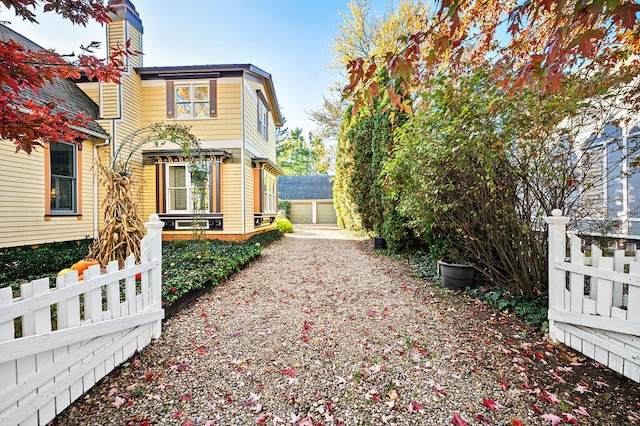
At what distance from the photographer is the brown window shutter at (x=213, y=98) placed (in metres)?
9.00

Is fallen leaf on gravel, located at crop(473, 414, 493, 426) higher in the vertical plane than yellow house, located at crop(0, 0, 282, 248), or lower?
lower

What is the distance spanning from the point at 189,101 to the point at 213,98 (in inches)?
33.0

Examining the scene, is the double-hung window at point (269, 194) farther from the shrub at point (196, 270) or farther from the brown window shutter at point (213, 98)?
the shrub at point (196, 270)

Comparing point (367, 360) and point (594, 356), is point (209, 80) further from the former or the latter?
point (594, 356)

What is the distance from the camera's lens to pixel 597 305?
7.33 ft

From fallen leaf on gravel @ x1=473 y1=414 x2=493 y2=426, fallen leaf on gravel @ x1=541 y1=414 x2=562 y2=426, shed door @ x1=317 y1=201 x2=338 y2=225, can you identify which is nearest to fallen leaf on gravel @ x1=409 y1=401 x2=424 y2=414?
fallen leaf on gravel @ x1=473 y1=414 x2=493 y2=426

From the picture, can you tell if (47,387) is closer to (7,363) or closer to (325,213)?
(7,363)

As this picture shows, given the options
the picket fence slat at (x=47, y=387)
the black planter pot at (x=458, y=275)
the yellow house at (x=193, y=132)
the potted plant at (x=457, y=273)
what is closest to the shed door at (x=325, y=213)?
the yellow house at (x=193, y=132)

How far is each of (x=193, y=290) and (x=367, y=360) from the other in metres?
2.65

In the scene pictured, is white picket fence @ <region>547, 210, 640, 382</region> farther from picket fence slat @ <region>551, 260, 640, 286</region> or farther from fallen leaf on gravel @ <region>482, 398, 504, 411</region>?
fallen leaf on gravel @ <region>482, 398, 504, 411</region>

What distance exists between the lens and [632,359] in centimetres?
199

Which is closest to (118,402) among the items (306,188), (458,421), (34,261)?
(458,421)

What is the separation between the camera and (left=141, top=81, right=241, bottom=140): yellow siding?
9.12m

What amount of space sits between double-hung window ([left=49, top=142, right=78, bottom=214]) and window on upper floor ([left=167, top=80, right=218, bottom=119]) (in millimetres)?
2921
